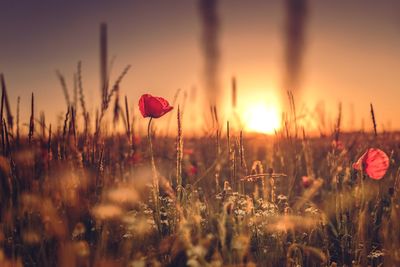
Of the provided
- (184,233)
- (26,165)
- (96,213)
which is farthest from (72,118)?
(184,233)

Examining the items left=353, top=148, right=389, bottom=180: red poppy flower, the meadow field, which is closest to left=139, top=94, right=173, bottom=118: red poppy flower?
the meadow field

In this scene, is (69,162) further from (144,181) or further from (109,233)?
(144,181)

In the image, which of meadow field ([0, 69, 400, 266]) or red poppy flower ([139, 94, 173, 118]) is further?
red poppy flower ([139, 94, 173, 118])

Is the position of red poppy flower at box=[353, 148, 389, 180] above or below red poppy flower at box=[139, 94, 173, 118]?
below

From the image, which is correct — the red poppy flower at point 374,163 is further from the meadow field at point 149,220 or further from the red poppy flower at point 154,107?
the red poppy flower at point 154,107

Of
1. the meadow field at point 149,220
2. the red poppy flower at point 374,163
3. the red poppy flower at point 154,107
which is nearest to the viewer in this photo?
the meadow field at point 149,220

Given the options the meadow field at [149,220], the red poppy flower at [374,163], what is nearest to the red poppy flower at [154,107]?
the meadow field at [149,220]

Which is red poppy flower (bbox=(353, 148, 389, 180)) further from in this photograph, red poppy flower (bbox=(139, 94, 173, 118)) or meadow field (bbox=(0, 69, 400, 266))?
red poppy flower (bbox=(139, 94, 173, 118))
